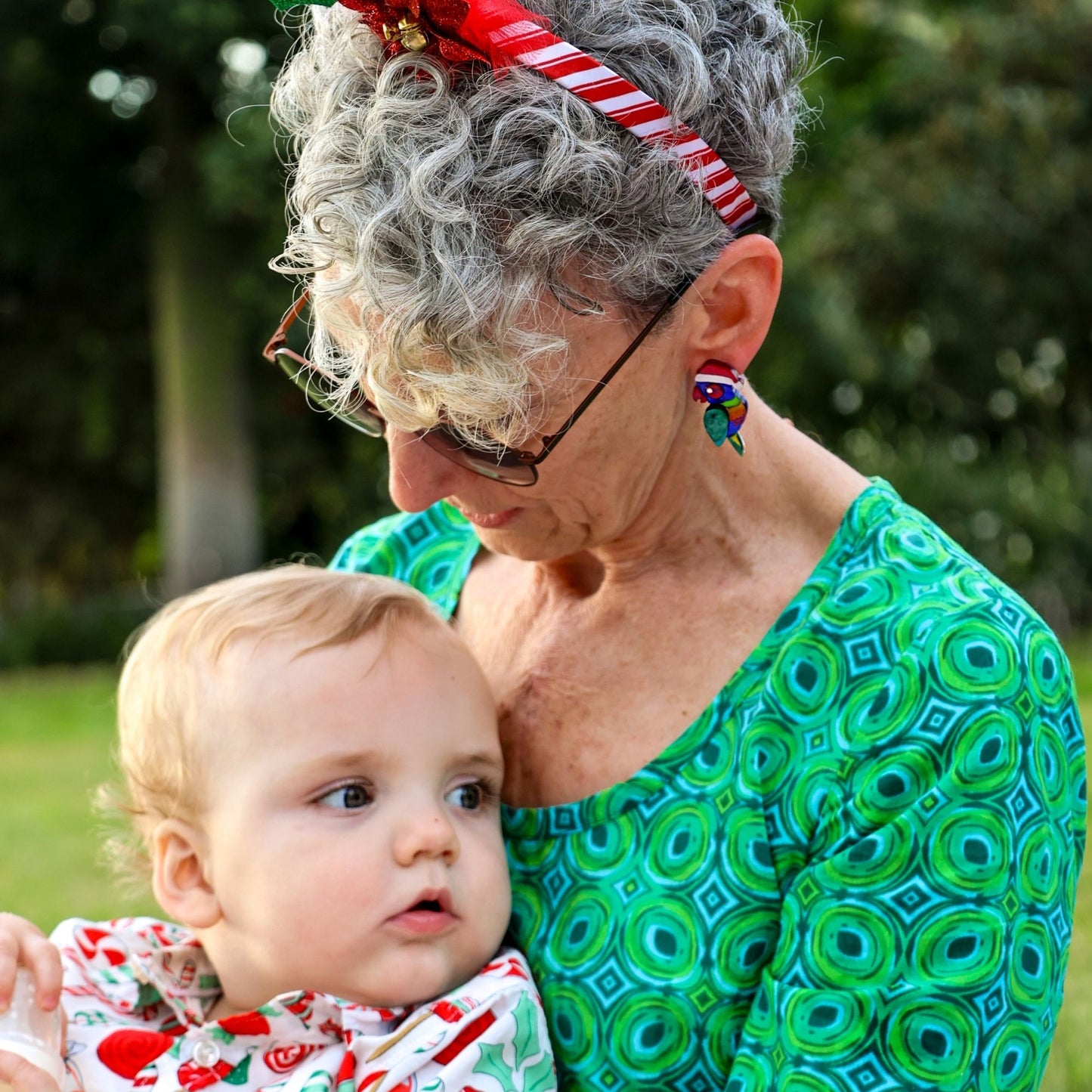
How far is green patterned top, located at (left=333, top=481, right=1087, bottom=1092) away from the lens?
171 cm

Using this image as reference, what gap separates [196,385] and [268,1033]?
1479 centimetres

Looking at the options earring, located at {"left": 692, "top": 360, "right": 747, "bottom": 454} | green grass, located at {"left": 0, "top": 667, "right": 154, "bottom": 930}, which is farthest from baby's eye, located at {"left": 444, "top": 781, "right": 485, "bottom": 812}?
green grass, located at {"left": 0, "top": 667, "right": 154, "bottom": 930}

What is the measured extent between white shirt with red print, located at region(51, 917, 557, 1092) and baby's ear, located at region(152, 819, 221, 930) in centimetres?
15

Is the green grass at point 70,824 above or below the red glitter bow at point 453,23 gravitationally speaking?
below

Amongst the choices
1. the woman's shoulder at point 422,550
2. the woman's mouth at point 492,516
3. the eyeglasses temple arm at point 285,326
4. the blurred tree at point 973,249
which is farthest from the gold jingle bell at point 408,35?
the blurred tree at point 973,249

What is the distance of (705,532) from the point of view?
7.13ft

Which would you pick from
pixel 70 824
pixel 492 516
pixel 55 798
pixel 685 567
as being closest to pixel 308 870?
pixel 492 516

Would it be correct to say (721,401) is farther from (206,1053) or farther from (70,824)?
(70,824)

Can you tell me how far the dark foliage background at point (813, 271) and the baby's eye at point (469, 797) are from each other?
9893 millimetres

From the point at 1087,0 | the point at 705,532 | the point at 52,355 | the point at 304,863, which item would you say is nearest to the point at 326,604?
the point at 304,863

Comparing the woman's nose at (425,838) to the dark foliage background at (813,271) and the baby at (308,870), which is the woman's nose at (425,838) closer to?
the baby at (308,870)

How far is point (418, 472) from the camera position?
1.99 metres

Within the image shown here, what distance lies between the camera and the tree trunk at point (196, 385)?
16.0 meters

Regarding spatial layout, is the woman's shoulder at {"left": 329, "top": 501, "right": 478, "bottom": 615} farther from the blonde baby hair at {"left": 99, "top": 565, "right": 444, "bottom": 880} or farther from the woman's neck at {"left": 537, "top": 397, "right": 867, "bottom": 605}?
the woman's neck at {"left": 537, "top": 397, "right": 867, "bottom": 605}
